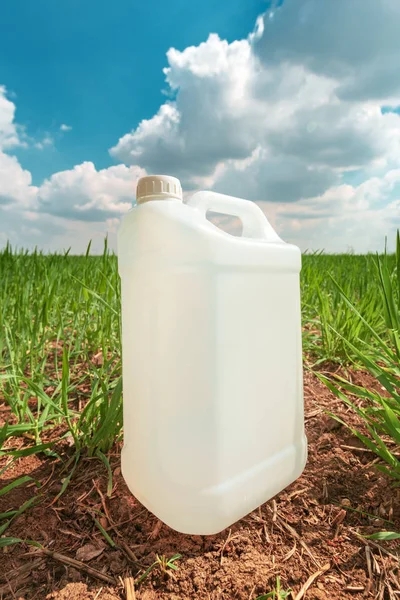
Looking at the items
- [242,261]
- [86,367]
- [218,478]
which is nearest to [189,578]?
[218,478]

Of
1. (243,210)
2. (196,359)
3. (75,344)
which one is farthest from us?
(75,344)

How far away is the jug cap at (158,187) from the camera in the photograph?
97 centimetres

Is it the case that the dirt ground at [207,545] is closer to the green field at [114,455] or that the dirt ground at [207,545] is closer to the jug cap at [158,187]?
the green field at [114,455]

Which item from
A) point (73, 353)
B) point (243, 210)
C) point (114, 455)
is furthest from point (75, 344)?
point (243, 210)

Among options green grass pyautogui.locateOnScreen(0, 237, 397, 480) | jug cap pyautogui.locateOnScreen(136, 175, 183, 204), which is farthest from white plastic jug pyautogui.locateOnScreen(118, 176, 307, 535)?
green grass pyautogui.locateOnScreen(0, 237, 397, 480)

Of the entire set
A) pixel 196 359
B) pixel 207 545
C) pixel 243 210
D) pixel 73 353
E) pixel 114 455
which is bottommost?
pixel 207 545

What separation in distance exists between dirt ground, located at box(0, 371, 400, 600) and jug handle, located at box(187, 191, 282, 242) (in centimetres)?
76

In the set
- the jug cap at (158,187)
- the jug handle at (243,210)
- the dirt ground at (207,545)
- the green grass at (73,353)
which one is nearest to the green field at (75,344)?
the green grass at (73,353)

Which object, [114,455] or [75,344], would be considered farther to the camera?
[75,344]

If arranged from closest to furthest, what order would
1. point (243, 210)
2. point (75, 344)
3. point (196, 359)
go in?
point (196, 359) → point (243, 210) → point (75, 344)

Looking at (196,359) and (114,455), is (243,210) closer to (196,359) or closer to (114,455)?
(196,359)

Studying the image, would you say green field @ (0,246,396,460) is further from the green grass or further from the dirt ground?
the dirt ground

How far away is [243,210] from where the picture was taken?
1.23 meters

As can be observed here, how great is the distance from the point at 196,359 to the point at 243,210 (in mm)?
536
